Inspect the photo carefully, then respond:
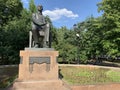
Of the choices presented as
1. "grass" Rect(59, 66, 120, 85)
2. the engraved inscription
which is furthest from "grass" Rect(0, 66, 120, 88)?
the engraved inscription

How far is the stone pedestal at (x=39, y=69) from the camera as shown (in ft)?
27.3

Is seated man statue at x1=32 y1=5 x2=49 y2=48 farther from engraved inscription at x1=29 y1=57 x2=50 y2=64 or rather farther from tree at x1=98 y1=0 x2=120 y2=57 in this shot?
tree at x1=98 y1=0 x2=120 y2=57

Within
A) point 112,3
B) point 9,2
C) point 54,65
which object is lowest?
point 54,65

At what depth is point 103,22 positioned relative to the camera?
19156mm

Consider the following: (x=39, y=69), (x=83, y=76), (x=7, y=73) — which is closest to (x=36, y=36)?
(x=39, y=69)

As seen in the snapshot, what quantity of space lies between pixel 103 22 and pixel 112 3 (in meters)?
2.13

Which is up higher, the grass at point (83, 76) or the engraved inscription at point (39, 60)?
the engraved inscription at point (39, 60)

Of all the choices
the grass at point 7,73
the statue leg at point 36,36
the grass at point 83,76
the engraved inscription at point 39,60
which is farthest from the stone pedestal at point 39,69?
the grass at point 7,73

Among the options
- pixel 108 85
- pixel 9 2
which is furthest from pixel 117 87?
pixel 9 2

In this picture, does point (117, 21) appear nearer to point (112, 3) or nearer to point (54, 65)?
point (112, 3)

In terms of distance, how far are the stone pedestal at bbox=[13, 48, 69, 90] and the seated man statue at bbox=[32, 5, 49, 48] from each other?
1.67 ft

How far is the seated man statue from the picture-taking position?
357 inches

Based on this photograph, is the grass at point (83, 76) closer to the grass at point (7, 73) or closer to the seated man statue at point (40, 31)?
the grass at point (7, 73)

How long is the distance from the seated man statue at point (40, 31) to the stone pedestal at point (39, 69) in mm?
510
